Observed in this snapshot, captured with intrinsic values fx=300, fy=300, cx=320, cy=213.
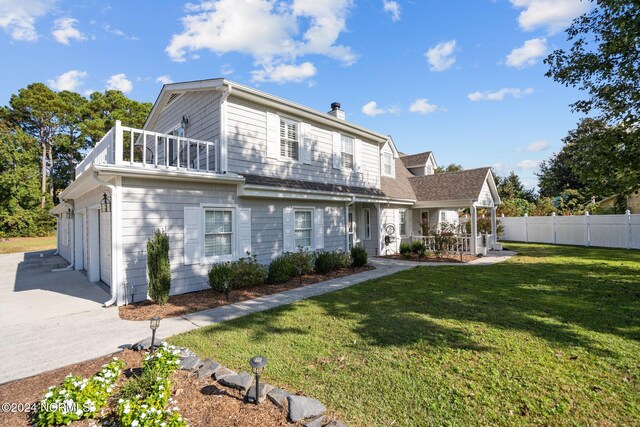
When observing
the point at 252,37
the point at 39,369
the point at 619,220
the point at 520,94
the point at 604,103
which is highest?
the point at 252,37

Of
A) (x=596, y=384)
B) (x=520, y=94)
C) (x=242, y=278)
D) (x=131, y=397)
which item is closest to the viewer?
(x=131, y=397)

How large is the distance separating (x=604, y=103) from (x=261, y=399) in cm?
1164

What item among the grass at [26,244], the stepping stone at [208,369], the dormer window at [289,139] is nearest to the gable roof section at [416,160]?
the dormer window at [289,139]

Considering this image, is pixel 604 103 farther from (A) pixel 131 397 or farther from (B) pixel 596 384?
(A) pixel 131 397

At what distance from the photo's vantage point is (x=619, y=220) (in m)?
16.2

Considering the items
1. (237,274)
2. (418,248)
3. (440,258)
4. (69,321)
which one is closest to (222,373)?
(69,321)

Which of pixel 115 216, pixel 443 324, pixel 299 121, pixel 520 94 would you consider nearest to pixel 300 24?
pixel 299 121

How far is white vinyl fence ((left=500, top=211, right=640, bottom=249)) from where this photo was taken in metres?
15.9

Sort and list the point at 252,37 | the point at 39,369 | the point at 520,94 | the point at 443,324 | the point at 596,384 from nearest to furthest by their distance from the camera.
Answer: the point at 596,384 → the point at 39,369 → the point at 443,324 → the point at 520,94 → the point at 252,37

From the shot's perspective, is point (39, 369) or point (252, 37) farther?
point (252, 37)

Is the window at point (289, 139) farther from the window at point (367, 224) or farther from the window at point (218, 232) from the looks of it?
the window at point (367, 224)

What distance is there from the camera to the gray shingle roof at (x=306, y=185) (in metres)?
9.47

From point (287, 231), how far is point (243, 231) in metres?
1.79

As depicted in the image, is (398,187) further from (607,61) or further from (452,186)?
(607,61)
